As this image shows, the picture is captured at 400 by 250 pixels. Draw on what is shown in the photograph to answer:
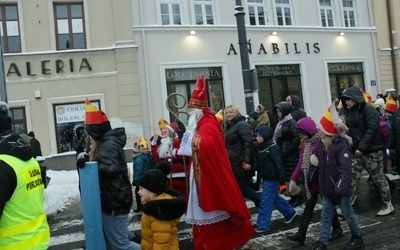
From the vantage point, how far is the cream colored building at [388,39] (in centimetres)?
2017

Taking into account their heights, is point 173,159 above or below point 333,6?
below

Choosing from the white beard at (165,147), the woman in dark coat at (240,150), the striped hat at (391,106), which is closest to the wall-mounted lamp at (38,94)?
the white beard at (165,147)

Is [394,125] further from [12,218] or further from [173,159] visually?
[12,218]

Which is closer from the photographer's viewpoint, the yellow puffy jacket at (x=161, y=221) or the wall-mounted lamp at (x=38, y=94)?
the yellow puffy jacket at (x=161, y=221)

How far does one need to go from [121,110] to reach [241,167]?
9806 millimetres

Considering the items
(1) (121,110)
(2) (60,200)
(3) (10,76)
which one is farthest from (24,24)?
(2) (60,200)

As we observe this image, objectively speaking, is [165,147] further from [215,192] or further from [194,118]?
[215,192]

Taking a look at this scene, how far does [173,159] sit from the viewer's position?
20.1 ft

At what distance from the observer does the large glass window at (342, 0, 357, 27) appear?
19828 millimetres

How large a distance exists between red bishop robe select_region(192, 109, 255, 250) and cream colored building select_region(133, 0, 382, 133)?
11040 mm

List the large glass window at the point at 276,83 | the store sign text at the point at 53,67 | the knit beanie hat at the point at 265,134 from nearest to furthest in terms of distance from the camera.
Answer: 1. the knit beanie hat at the point at 265,134
2. the store sign text at the point at 53,67
3. the large glass window at the point at 276,83

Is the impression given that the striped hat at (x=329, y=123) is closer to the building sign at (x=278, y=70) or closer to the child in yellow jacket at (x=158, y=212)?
the child in yellow jacket at (x=158, y=212)

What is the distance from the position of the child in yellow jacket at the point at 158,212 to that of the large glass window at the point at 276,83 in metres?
14.1

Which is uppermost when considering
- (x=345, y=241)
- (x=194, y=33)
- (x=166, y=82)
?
(x=194, y=33)
